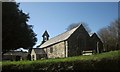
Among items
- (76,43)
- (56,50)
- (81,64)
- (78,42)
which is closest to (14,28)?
(76,43)

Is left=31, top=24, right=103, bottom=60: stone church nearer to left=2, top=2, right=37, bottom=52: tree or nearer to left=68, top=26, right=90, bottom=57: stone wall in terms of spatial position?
left=68, top=26, right=90, bottom=57: stone wall

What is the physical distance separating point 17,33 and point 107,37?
1597 inches

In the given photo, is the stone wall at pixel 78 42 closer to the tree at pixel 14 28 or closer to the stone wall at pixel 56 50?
the stone wall at pixel 56 50

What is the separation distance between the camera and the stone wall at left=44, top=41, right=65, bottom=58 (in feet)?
166

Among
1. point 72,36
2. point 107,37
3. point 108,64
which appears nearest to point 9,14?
point 72,36

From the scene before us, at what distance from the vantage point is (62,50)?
166 ft

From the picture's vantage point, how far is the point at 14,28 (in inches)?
1426

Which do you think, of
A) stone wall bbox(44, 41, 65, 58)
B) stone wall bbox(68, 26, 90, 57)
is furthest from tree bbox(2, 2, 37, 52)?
stone wall bbox(44, 41, 65, 58)

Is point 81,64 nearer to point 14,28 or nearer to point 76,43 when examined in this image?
point 14,28

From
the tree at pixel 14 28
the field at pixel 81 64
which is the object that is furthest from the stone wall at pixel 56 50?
the field at pixel 81 64

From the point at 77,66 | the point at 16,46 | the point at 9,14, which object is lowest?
the point at 77,66

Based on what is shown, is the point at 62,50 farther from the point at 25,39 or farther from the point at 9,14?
the point at 9,14

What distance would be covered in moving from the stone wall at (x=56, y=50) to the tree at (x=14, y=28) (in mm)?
11210

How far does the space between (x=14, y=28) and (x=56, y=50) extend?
19.0 meters
